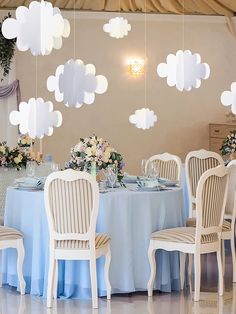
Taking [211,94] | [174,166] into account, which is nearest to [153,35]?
[211,94]

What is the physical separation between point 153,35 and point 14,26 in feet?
24.3

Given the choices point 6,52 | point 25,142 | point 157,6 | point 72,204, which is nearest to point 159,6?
point 157,6

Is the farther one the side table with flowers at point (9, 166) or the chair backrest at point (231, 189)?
the side table with flowers at point (9, 166)

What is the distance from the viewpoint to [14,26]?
751cm

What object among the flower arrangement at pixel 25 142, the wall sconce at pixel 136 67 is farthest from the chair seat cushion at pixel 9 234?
the wall sconce at pixel 136 67

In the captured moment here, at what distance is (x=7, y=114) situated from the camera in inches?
542

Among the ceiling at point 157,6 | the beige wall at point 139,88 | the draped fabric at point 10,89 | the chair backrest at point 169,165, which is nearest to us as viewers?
the chair backrest at point 169,165

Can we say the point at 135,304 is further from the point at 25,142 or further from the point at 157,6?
the point at 157,6

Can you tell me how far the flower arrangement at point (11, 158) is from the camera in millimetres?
9219

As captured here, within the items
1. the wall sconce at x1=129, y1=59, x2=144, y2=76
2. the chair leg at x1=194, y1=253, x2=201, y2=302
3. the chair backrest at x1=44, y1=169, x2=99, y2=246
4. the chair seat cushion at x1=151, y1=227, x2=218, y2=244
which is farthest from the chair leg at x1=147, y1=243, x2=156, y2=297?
the wall sconce at x1=129, y1=59, x2=144, y2=76

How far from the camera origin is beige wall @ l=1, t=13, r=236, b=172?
14.3m

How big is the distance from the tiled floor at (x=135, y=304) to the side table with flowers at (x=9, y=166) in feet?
6.41

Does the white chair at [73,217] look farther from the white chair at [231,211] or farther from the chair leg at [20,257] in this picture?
the white chair at [231,211]

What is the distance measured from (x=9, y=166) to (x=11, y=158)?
93 millimetres
